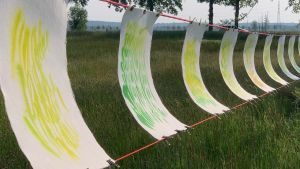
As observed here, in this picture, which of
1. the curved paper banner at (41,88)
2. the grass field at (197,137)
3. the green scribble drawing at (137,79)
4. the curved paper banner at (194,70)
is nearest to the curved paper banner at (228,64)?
the grass field at (197,137)

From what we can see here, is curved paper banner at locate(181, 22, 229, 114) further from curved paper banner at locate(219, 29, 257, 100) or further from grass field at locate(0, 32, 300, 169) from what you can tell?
curved paper banner at locate(219, 29, 257, 100)

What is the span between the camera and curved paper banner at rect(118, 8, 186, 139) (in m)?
3.64

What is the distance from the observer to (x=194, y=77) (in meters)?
5.48

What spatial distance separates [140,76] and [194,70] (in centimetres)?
159

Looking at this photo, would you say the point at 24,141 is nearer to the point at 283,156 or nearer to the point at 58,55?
the point at 58,55

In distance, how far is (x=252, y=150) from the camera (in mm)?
4328

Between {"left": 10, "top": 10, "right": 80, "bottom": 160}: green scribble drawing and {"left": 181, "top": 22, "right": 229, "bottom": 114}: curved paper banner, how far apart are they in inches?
103

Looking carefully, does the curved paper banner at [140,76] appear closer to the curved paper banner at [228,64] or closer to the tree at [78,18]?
the curved paper banner at [228,64]

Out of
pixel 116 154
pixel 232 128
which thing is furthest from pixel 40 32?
pixel 232 128

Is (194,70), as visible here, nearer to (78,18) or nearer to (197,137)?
(197,137)

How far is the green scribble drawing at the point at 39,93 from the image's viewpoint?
7.77 ft

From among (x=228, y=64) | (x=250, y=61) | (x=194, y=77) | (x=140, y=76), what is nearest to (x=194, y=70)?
(x=194, y=77)

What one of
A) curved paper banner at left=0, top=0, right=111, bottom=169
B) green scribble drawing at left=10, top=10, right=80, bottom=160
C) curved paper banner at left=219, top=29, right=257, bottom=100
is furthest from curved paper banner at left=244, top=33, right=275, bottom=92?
green scribble drawing at left=10, top=10, right=80, bottom=160

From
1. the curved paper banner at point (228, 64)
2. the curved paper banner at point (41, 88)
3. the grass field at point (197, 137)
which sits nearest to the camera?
the curved paper banner at point (41, 88)
